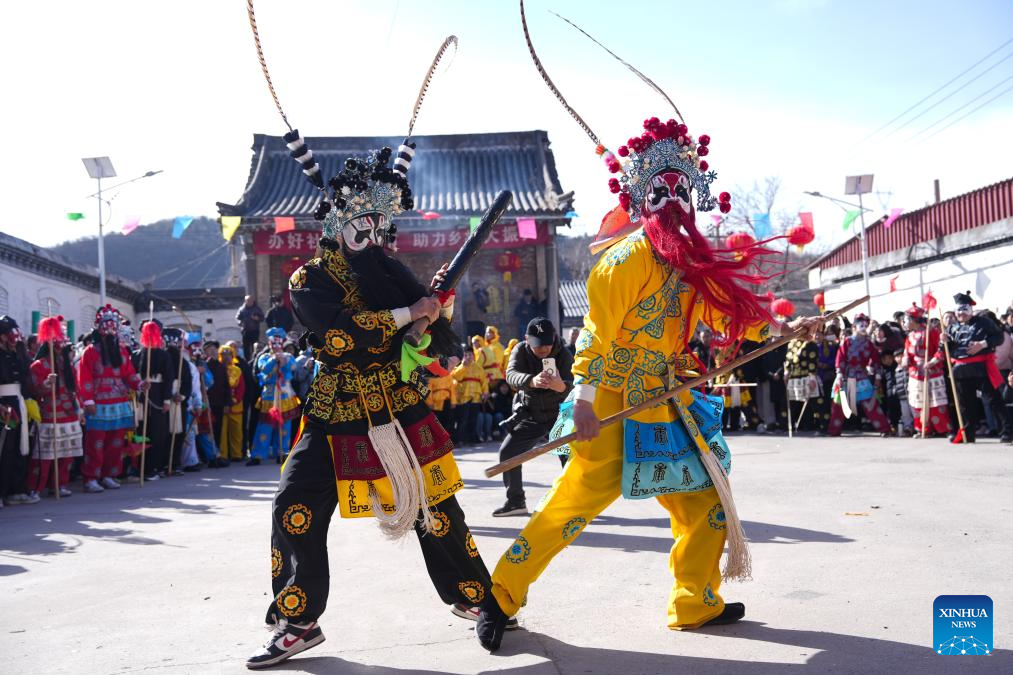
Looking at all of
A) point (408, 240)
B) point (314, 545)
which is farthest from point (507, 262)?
point (314, 545)

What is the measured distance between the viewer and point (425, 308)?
3.89 m

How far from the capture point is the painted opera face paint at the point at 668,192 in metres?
4.02

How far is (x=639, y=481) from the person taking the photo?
3732mm

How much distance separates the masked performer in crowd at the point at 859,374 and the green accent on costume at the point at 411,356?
10422mm

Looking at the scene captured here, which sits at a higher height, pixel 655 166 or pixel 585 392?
pixel 655 166

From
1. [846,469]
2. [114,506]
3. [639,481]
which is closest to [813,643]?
[639,481]

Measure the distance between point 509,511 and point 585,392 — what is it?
3.68 meters

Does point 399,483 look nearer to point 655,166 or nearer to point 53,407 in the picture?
point 655,166

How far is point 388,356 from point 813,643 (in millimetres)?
2083

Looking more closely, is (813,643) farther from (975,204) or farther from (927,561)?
(975,204)

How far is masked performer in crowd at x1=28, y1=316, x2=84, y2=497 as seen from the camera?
9.34 metres

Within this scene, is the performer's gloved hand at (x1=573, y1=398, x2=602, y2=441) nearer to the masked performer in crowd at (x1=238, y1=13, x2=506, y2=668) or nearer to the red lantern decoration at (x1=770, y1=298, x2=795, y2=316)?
the masked performer in crowd at (x1=238, y1=13, x2=506, y2=668)

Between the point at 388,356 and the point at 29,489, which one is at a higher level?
the point at 388,356

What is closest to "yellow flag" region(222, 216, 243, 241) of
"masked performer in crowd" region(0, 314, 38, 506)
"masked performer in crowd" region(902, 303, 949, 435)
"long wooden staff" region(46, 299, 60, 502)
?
"long wooden staff" region(46, 299, 60, 502)
